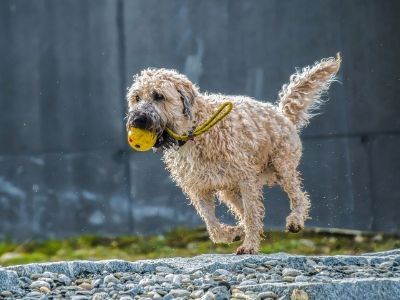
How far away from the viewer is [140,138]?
730 centimetres

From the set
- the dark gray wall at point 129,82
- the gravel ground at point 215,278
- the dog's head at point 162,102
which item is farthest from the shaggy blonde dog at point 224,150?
the dark gray wall at point 129,82

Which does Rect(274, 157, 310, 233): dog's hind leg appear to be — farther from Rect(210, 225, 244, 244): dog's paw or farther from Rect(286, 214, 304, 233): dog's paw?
Rect(210, 225, 244, 244): dog's paw

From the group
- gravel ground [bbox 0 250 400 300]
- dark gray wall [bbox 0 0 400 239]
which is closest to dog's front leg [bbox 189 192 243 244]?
gravel ground [bbox 0 250 400 300]

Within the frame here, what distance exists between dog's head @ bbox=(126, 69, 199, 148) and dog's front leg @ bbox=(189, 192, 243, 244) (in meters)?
0.65

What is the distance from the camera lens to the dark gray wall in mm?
10289

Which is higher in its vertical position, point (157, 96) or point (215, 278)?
point (157, 96)

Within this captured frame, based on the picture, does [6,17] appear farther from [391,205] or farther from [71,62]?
[391,205]

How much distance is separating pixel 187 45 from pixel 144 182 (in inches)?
56.0

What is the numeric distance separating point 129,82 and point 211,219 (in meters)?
Answer: 2.93

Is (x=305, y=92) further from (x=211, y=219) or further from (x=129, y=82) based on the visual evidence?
(x=129, y=82)

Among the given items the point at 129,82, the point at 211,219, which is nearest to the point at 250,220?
the point at 211,219

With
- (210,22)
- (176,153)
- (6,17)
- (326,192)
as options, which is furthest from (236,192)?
(6,17)

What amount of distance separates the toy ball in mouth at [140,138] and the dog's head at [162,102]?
34 millimetres

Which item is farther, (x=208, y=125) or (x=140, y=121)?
(x=208, y=125)
